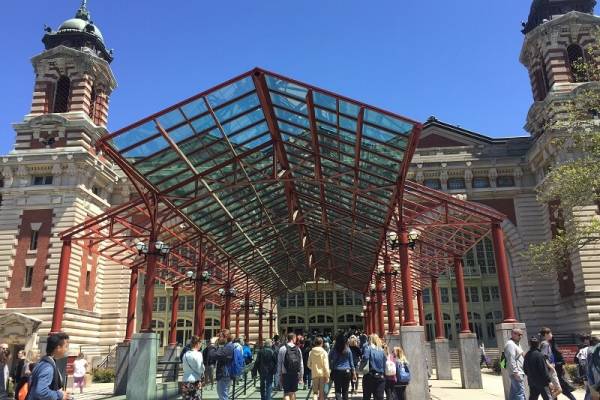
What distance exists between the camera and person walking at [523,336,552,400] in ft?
29.6

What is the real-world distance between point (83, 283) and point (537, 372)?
32907 mm

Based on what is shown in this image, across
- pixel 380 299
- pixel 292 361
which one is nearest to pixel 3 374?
pixel 292 361

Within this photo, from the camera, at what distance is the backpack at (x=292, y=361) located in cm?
1157

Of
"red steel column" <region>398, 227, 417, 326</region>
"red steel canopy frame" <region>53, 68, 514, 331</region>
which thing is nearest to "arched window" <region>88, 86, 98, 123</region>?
"red steel canopy frame" <region>53, 68, 514, 331</region>

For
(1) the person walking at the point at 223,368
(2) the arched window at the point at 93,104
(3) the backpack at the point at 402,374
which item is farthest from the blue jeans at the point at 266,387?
(2) the arched window at the point at 93,104

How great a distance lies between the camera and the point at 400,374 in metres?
11.3

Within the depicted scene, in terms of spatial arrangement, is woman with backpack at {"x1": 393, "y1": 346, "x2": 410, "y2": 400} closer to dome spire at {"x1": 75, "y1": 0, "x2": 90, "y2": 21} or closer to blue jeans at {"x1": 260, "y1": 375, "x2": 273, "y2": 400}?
blue jeans at {"x1": 260, "y1": 375, "x2": 273, "y2": 400}

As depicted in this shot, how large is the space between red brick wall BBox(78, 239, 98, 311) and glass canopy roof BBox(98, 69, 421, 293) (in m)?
16.1

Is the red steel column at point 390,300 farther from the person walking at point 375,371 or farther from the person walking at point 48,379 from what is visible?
the person walking at point 48,379

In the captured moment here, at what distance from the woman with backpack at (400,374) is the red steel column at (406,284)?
2.71 m

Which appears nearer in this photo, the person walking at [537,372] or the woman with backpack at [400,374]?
the person walking at [537,372]

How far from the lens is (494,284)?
3866 centimetres

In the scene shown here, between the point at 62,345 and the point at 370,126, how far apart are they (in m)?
9.64

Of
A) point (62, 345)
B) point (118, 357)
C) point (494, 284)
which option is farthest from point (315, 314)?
point (62, 345)
